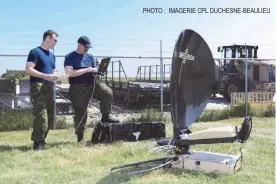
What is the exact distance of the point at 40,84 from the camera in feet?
19.5

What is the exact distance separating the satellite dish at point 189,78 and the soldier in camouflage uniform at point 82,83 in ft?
6.62

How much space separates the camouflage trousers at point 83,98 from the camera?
250 inches

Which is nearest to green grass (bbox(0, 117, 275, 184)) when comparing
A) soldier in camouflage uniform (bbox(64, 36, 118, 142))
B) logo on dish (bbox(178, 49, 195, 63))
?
soldier in camouflage uniform (bbox(64, 36, 118, 142))

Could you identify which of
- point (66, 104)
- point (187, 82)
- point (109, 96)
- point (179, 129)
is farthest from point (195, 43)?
point (66, 104)

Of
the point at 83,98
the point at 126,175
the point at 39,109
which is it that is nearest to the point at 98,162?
the point at 126,175

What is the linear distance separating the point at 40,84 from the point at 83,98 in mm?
765

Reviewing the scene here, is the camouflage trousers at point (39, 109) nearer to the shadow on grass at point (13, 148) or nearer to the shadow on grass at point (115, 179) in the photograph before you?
the shadow on grass at point (13, 148)

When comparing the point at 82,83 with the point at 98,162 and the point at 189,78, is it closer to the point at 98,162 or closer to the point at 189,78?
the point at 98,162

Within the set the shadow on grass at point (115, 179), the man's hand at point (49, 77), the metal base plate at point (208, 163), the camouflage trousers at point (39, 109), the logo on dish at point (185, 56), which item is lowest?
the shadow on grass at point (115, 179)

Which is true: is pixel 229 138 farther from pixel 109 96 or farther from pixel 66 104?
pixel 66 104

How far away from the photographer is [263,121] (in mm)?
9711

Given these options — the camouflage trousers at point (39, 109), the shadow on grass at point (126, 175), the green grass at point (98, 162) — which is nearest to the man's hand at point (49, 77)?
the camouflage trousers at point (39, 109)

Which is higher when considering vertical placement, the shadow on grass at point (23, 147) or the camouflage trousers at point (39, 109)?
the camouflage trousers at point (39, 109)

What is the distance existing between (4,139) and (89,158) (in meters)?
2.66
